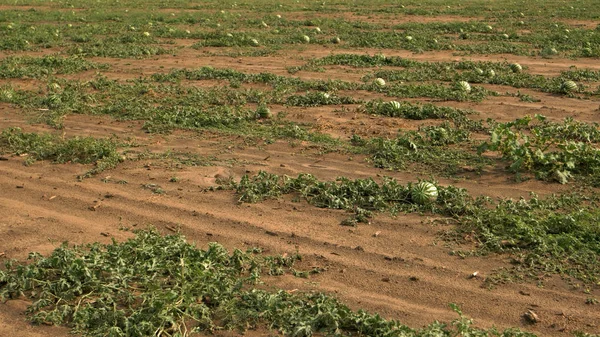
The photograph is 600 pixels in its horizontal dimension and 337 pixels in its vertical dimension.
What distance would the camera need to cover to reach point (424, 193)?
20.6 feet

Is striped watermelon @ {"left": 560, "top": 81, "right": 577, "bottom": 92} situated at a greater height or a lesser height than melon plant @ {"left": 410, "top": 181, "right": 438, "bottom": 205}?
greater

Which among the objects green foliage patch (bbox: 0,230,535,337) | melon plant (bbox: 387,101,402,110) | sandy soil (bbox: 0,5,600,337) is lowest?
sandy soil (bbox: 0,5,600,337)

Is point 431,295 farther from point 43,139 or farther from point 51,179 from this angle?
→ point 43,139

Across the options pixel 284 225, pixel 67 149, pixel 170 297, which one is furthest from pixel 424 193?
pixel 67 149

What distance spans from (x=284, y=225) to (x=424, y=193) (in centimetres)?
147

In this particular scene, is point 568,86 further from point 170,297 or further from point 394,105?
point 170,297

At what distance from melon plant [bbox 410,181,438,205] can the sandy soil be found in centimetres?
23

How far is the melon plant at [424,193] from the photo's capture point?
6.27 m

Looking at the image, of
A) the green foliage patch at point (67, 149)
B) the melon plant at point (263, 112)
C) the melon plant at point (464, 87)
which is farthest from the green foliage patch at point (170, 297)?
the melon plant at point (464, 87)

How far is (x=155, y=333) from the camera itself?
4.09 m

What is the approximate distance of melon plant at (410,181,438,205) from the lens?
20.6 ft

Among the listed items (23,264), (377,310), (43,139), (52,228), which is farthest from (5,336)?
(43,139)

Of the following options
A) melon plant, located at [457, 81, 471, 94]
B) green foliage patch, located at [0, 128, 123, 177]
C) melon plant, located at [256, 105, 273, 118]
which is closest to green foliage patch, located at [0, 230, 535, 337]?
green foliage patch, located at [0, 128, 123, 177]

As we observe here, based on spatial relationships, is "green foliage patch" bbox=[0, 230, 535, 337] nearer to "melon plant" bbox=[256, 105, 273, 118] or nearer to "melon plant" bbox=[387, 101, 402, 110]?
"melon plant" bbox=[256, 105, 273, 118]
